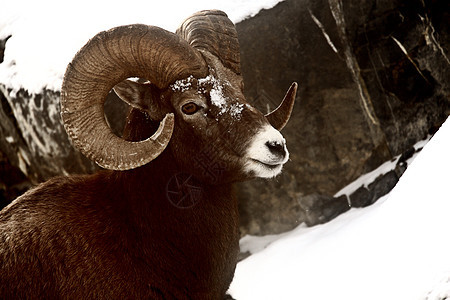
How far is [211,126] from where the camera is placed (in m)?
4.05

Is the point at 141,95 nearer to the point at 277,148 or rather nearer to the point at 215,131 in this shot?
the point at 215,131

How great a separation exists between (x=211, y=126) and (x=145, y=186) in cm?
67

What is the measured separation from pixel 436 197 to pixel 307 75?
4146 millimetres

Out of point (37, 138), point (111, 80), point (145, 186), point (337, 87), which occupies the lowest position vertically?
point (337, 87)

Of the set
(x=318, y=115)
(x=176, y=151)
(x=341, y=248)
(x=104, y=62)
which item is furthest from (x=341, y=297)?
(x=318, y=115)

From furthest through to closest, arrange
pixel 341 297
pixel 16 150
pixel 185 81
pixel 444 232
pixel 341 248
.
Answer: pixel 16 150 < pixel 341 248 < pixel 341 297 < pixel 185 81 < pixel 444 232

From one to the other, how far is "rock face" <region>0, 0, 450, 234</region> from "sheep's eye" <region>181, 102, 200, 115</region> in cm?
357

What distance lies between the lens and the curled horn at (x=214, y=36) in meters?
4.46

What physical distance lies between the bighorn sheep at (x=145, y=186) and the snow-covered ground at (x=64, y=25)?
3758 millimetres

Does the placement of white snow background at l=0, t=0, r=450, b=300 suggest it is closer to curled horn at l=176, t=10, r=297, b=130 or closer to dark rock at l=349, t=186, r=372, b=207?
dark rock at l=349, t=186, r=372, b=207

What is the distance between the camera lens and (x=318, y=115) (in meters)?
7.64

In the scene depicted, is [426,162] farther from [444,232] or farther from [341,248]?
[341,248]

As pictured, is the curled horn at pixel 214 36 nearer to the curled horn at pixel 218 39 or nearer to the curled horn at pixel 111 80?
the curled horn at pixel 218 39

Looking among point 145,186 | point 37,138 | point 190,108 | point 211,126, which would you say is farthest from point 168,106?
point 37,138
